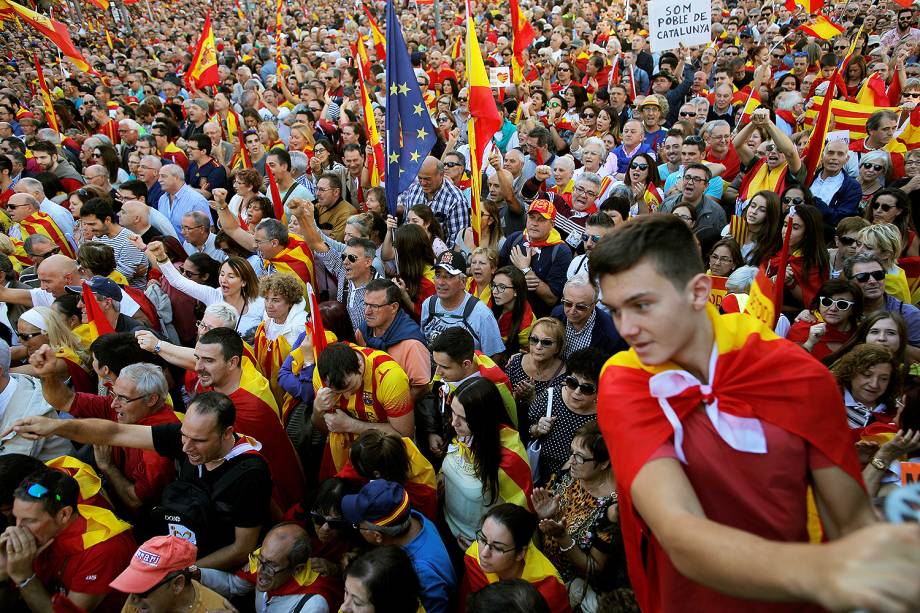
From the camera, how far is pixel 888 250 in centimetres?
485

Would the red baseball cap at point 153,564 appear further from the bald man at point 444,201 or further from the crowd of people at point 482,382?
the bald man at point 444,201

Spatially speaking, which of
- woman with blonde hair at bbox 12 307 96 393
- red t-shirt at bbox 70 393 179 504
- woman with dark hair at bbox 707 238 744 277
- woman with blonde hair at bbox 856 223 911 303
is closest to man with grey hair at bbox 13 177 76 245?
woman with blonde hair at bbox 12 307 96 393

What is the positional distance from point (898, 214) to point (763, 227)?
1120 mm

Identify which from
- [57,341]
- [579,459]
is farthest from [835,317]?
[57,341]

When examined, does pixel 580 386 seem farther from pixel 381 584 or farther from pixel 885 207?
pixel 885 207

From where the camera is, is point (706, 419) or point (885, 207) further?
point (885, 207)

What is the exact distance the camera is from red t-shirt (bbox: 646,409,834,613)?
1.69m

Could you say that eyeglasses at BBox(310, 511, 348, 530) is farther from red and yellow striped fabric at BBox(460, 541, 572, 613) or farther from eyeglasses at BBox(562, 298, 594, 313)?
eyeglasses at BBox(562, 298, 594, 313)

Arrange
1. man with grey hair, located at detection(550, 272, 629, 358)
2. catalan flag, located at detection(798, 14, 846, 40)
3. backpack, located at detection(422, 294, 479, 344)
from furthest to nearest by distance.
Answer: catalan flag, located at detection(798, 14, 846, 40) → backpack, located at detection(422, 294, 479, 344) → man with grey hair, located at detection(550, 272, 629, 358)

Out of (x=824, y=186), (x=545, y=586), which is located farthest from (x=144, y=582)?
(x=824, y=186)

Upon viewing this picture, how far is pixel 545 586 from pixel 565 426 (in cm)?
112

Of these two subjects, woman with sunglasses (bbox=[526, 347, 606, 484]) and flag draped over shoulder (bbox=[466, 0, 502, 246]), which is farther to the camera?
flag draped over shoulder (bbox=[466, 0, 502, 246])

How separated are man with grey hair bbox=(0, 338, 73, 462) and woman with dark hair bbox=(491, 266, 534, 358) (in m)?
3.16

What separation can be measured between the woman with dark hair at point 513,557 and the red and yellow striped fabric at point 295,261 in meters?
3.51
